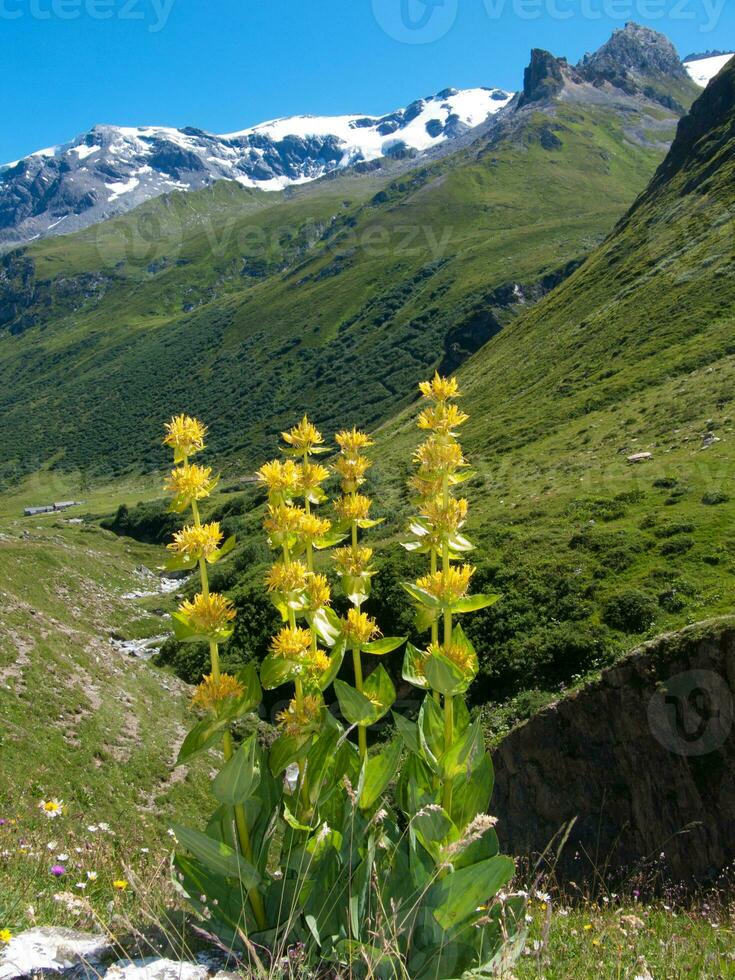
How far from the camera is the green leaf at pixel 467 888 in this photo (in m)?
3.10

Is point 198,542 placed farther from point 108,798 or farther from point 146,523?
point 146,523

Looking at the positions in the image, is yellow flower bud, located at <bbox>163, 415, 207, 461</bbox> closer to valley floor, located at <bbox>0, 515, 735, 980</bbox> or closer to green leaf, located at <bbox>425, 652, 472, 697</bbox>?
green leaf, located at <bbox>425, 652, 472, 697</bbox>

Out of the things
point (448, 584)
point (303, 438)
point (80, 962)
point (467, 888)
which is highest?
point (303, 438)

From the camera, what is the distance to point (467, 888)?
123 inches

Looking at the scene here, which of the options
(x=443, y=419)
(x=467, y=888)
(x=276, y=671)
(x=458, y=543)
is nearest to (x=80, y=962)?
(x=276, y=671)

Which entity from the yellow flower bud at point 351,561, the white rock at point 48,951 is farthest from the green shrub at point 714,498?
the white rock at point 48,951

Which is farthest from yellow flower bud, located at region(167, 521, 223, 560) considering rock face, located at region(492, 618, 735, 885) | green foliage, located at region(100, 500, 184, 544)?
green foliage, located at region(100, 500, 184, 544)

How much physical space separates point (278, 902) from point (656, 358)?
64.0 metres

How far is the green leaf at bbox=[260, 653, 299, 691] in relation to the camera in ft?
10.6

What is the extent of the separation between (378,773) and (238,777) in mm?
769

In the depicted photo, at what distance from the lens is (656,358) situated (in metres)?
59.8

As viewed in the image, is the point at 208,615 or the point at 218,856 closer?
the point at 218,856

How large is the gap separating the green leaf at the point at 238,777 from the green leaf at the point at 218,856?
0.22 meters

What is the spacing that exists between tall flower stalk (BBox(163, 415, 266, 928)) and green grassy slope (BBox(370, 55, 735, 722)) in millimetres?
17752
